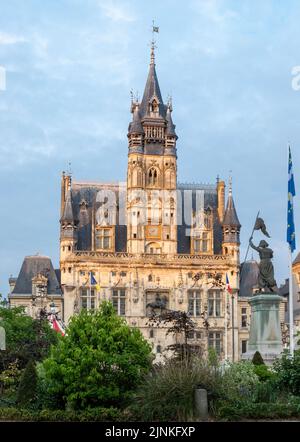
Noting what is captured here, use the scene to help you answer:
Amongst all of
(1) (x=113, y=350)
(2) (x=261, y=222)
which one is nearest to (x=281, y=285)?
(2) (x=261, y=222)

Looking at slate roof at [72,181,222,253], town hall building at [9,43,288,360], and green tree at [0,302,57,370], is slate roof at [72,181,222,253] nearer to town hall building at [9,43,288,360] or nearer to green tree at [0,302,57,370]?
town hall building at [9,43,288,360]

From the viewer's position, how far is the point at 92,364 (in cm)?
3053

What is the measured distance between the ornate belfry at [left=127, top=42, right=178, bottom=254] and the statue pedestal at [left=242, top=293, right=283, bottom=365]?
46.2m

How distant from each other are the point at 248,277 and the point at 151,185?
1486cm

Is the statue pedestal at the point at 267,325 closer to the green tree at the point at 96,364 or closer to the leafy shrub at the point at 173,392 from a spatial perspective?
the green tree at the point at 96,364

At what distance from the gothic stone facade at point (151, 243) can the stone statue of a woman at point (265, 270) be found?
4212cm

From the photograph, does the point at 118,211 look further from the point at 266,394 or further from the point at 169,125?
the point at 266,394

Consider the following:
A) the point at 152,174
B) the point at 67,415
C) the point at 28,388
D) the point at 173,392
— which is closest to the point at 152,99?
the point at 152,174

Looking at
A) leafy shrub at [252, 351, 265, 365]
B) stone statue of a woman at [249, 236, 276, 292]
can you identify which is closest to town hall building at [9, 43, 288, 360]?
stone statue of a woman at [249, 236, 276, 292]

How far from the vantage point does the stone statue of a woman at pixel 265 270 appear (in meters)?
39.7

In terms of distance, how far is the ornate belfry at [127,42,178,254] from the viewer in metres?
85.7
